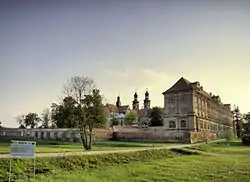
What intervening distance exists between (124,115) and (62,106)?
4123cm

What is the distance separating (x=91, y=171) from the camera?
13367 mm

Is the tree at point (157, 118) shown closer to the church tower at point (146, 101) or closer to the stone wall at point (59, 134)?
the stone wall at point (59, 134)

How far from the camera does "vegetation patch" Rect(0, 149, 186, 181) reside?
1160cm

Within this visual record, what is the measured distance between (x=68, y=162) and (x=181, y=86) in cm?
2894

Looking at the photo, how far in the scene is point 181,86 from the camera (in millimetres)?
40500

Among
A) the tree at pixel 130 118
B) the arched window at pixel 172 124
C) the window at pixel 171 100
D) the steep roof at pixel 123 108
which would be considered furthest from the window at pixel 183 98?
the steep roof at pixel 123 108

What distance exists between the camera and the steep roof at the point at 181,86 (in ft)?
131

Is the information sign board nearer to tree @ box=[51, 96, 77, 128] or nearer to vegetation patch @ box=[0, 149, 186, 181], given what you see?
vegetation patch @ box=[0, 149, 186, 181]

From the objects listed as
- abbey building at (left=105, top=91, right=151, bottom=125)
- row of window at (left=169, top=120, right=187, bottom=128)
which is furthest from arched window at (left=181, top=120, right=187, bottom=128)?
abbey building at (left=105, top=91, right=151, bottom=125)

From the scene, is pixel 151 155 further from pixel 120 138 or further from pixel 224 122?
pixel 224 122

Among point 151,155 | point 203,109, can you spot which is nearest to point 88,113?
point 151,155

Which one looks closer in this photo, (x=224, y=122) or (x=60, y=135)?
(x=60, y=135)

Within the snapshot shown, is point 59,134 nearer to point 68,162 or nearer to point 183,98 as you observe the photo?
point 183,98

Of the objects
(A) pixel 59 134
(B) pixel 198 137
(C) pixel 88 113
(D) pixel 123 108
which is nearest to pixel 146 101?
(D) pixel 123 108
